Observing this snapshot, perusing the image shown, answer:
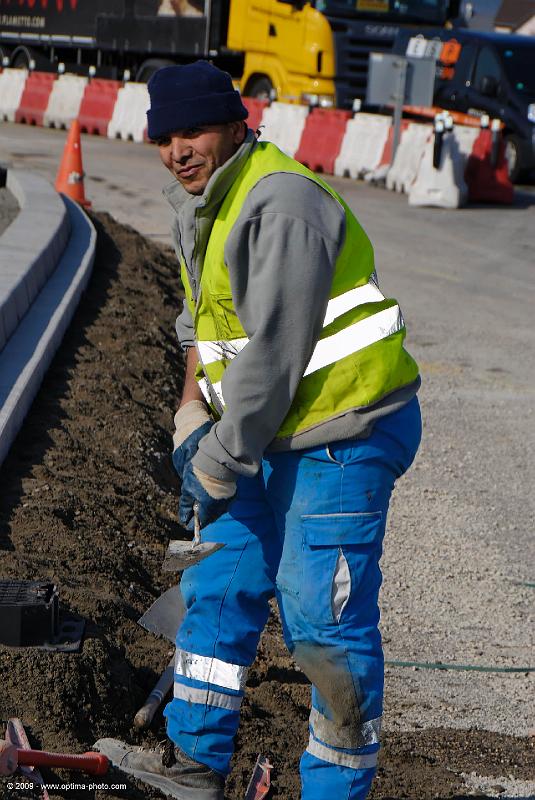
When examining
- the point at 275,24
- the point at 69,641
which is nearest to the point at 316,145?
the point at 275,24

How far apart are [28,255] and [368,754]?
5.03 m

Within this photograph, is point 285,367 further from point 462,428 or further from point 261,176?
point 462,428

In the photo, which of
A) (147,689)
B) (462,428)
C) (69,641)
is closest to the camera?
(69,641)

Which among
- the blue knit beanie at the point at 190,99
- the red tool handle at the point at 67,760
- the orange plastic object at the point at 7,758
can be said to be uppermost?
the blue knit beanie at the point at 190,99

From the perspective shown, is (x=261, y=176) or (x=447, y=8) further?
(x=447, y=8)

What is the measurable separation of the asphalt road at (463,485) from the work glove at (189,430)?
1428mm

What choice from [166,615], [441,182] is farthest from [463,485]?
[441,182]

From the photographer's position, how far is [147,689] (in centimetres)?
405

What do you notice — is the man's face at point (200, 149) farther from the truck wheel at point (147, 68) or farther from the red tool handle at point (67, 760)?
the truck wheel at point (147, 68)

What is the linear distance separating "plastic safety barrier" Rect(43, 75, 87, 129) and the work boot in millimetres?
20318

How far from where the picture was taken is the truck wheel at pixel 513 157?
18938 mm

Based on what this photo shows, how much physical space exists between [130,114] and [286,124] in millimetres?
3786

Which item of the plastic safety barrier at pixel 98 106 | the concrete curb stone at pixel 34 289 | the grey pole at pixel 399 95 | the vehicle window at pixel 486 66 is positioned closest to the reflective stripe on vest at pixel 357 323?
the concrete curb stone at pixel 34 289

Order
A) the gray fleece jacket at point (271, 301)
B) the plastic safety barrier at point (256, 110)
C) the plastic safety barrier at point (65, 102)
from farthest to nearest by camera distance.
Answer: the plastic safety barrier at point (65, 102) → the plastic safety barrier at point (256, 110) → the gray fleece jacket at point (271, 301)
